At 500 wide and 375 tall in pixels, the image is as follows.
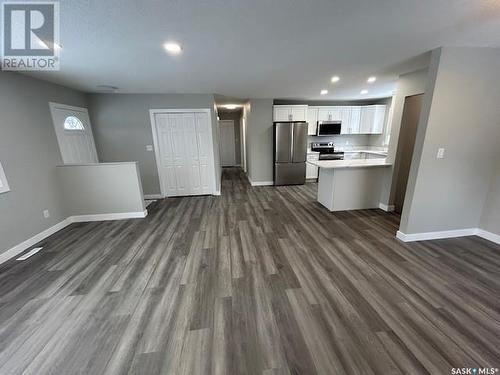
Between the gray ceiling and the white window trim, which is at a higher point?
the gray ceiling

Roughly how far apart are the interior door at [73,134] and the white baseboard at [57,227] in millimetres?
1103

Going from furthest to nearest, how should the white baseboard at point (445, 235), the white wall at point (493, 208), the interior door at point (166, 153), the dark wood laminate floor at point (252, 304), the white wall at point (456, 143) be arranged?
the interior door at point (166, 153), the white baseboard at point (445, 235), the white wall at point (493, 208), the white wall at point (456, 143), the dark wood laminate floor at point (252, 304)

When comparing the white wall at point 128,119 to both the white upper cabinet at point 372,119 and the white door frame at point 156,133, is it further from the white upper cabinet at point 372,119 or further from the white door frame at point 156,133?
the white upper cabinet at point 372,119

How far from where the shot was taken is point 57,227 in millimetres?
3293

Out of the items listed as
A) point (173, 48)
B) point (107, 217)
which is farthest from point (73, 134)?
point (173, 48)

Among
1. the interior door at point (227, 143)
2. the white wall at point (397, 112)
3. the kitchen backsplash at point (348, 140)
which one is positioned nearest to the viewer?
the white wall at point (397, 112)

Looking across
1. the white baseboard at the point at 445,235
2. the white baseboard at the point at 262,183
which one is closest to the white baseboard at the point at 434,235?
→ the white baseboard at the point at 445,235

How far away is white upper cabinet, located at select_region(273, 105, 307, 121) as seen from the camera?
220 inches

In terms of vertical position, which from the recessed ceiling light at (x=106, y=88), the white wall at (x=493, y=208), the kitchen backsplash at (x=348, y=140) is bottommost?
the white wall at (x=493, y=208)

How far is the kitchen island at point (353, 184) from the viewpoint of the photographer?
3.69 m

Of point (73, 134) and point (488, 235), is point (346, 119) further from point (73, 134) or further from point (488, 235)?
point (73, 134)

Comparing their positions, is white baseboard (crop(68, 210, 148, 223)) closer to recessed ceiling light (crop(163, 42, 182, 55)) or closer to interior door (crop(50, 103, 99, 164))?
interior door (crop(50, 103, 99, 164))

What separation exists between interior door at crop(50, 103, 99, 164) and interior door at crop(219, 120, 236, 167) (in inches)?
214

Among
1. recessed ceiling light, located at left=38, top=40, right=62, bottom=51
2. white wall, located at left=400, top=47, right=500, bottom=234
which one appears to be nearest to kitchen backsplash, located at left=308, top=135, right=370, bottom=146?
white wall, located at left=400, top=47, right=500, bottom=234
